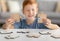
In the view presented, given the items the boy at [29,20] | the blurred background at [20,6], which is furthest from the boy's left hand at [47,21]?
the blurred background at [20,6]

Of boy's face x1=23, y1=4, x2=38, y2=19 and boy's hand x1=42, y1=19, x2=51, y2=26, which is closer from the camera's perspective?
boy's hand x1=42, y1=19, x2=51, y2=26

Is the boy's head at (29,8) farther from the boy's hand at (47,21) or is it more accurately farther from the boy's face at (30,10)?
the boy's hand at (47,21)

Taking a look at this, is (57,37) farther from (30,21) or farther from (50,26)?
(30,21)

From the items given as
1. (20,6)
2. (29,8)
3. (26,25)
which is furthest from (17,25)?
(20,6)

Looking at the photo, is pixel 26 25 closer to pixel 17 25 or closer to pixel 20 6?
pixel 17 25

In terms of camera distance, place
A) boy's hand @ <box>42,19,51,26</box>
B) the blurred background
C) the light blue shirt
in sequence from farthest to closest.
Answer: the blurred background → the light blue shirt → boy's hand @ <box>42,19,51,26</box>

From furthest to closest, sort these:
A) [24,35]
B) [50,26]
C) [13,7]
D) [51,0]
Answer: [51,0], [13,7], [50,26], [24,35]

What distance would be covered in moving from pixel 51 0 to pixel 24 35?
3161mm

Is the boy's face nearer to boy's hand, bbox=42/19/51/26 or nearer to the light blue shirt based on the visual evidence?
the light blue shirt

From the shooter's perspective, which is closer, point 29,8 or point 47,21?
point 47,21

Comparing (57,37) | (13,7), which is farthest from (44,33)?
(13,7)

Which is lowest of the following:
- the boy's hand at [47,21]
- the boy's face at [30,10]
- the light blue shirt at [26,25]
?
the light blue shirt at [26,25]

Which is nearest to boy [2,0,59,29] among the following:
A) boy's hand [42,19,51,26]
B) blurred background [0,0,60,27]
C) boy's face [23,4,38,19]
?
boy's face [23,4,38,19]

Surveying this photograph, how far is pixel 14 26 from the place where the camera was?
4.65 ft
